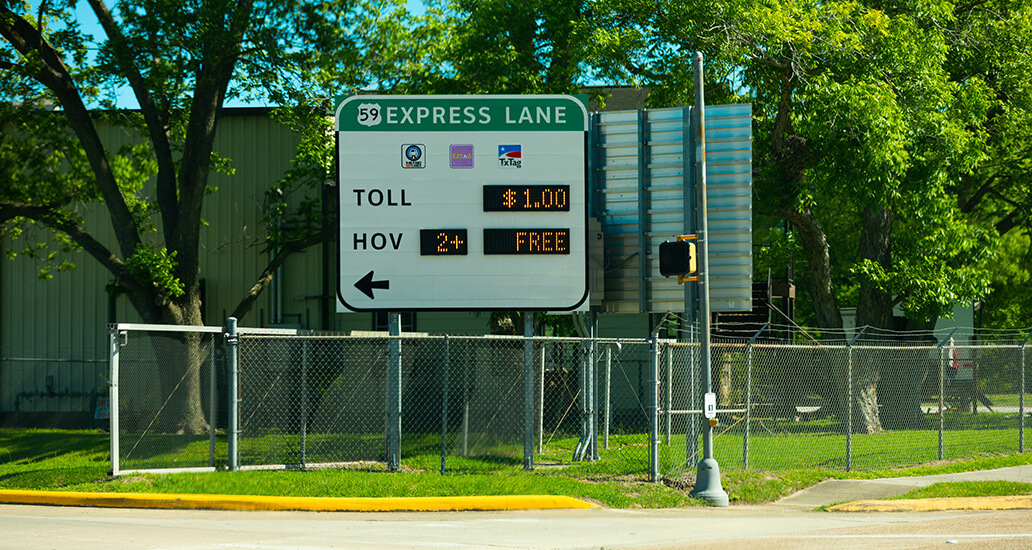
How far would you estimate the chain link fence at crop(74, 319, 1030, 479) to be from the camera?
46.1 ft

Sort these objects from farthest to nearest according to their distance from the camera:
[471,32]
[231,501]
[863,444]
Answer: [471,32], [863,444], [231,501]

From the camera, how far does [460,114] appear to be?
50.8 feet

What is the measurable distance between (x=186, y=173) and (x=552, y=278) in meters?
9.54

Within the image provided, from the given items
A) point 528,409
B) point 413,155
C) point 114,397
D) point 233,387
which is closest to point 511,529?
point 528,409

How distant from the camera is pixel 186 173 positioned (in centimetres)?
2053

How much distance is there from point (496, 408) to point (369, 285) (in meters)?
3.30

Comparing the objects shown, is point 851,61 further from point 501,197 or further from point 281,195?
point 281,195

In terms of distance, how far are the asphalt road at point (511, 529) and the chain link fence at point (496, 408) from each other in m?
1.98

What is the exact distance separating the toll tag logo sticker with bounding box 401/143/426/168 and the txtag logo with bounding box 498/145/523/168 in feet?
4.03

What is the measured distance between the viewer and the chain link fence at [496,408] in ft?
46.1

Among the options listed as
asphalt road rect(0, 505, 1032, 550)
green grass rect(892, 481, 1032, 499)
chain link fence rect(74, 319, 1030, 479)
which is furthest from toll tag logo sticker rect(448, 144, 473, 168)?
green grass rect(892, 481, 1032, 499)

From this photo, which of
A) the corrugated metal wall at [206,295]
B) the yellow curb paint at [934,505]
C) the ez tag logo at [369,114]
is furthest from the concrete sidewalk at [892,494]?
the corrugated metal wall at [206,295]

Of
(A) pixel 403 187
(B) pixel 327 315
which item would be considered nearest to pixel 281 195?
(B) pixel 327 315

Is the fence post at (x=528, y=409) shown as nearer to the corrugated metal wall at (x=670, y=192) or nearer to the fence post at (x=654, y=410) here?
the fence post at (x=654, y=410)
